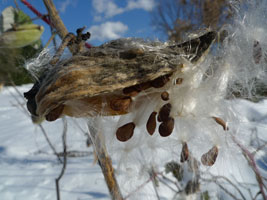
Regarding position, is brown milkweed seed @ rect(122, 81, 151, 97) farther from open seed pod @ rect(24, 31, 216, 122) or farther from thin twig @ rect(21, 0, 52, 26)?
A: thin twig @ rect(21, 0, 52, 26)

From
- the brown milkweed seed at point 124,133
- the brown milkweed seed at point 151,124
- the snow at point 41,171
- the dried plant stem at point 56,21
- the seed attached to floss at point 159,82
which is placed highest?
the dried plant stem at point 56,21

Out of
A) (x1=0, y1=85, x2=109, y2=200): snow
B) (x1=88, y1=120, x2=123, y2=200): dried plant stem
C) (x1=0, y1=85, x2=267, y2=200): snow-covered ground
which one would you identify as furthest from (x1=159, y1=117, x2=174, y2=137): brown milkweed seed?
(x1=0, y1=85, x2=109, y2=200): snow

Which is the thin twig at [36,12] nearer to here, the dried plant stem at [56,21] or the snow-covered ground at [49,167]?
the dried plant stem at [56,21]

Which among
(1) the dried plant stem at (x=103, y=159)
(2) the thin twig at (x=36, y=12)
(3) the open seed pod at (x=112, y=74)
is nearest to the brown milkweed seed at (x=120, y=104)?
(3) the open seed pod at (x=112, y=74)

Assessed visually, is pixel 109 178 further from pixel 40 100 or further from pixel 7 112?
pixel 7 112

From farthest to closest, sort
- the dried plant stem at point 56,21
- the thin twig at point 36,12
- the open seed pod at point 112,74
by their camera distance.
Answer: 1. the thin twig at point 36,12
2. the dried plant stem at point 56,21
3. the open seed pod at point 112,74

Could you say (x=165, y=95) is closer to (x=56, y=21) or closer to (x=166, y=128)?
(x=166, y=128)

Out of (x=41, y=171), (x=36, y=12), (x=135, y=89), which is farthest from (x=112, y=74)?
(x=41, y=171)
